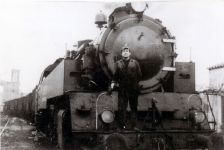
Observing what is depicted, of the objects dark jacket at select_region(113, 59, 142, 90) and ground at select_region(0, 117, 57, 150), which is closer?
dark jacket at select_region(113, 59, 142, 90)

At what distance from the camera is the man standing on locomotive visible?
5195mm

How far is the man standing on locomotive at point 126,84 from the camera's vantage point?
520 centimetres

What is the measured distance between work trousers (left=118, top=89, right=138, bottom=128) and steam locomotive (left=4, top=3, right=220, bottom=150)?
9cm

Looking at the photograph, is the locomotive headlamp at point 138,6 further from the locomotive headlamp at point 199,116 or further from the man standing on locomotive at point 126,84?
the locomotive headlamp at point 199,116

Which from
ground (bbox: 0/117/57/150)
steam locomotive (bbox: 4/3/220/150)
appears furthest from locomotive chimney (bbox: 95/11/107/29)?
ground (bbox: 0/117/57/150)

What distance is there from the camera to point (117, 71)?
17.3ft

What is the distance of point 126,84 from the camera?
520 centimetres

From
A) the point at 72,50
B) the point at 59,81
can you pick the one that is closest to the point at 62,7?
the point at 59,81

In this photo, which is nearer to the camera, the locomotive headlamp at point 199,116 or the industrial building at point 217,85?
the locomotive headlamp at point 199,116

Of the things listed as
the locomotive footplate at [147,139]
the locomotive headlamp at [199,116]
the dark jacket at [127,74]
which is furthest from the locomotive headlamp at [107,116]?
the locomotive headlamp at [199,116]

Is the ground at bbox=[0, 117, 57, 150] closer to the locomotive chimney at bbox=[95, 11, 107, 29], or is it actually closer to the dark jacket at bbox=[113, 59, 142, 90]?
the dark jacket at bbox=[113, 59, 142, 90]

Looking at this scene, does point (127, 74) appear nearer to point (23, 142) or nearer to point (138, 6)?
point (138, 6)

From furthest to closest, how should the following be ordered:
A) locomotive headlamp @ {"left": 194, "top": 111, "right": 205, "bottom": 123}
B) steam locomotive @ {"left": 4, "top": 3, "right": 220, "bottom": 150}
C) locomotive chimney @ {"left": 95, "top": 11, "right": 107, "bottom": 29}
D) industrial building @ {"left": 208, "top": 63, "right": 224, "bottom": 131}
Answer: industrial building @ {"left": 208, "top": 63, "right": 224, "bottom": 131}, locomotive chimney @ {"left": 95, "top": 11, "right": 107, "bottom": 29}, locomotive headlamp @ {"left": 194, "top": 111, "right": 205, "bottom": 123}, steam locomotive @ {"left": 4, "top": 3, "right": 220, "bottom": 150}

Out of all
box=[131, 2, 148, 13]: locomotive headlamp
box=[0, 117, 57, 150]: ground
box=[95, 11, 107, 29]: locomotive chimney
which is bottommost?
box=[0, 117, 57, 150]: ground
